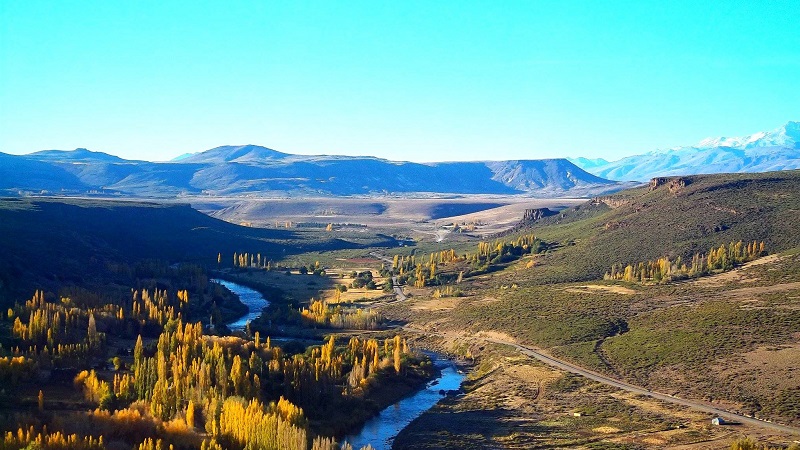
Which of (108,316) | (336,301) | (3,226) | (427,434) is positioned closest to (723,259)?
(336,301)

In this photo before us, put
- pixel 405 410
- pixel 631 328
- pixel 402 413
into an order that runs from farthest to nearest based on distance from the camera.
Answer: pixel 631 328
pixel 405 410
pixel 402 413

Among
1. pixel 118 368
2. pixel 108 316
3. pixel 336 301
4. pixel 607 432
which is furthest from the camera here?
pixel 336 301

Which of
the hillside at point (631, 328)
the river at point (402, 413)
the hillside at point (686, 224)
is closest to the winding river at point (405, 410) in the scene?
the river at point (402, 413)

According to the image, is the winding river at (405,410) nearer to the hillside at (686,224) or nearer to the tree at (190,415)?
the tree at (190,415)

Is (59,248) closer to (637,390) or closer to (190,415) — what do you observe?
(190,415)

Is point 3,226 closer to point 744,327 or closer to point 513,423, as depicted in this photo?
point 513,423

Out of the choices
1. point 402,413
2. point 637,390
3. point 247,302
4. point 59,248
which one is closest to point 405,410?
point 402,413

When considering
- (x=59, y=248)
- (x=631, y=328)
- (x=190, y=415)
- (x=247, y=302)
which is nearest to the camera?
(x=190, y=415)

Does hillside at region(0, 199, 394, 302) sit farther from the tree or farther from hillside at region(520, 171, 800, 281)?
hillside at region(520, 171, 800, 281)
